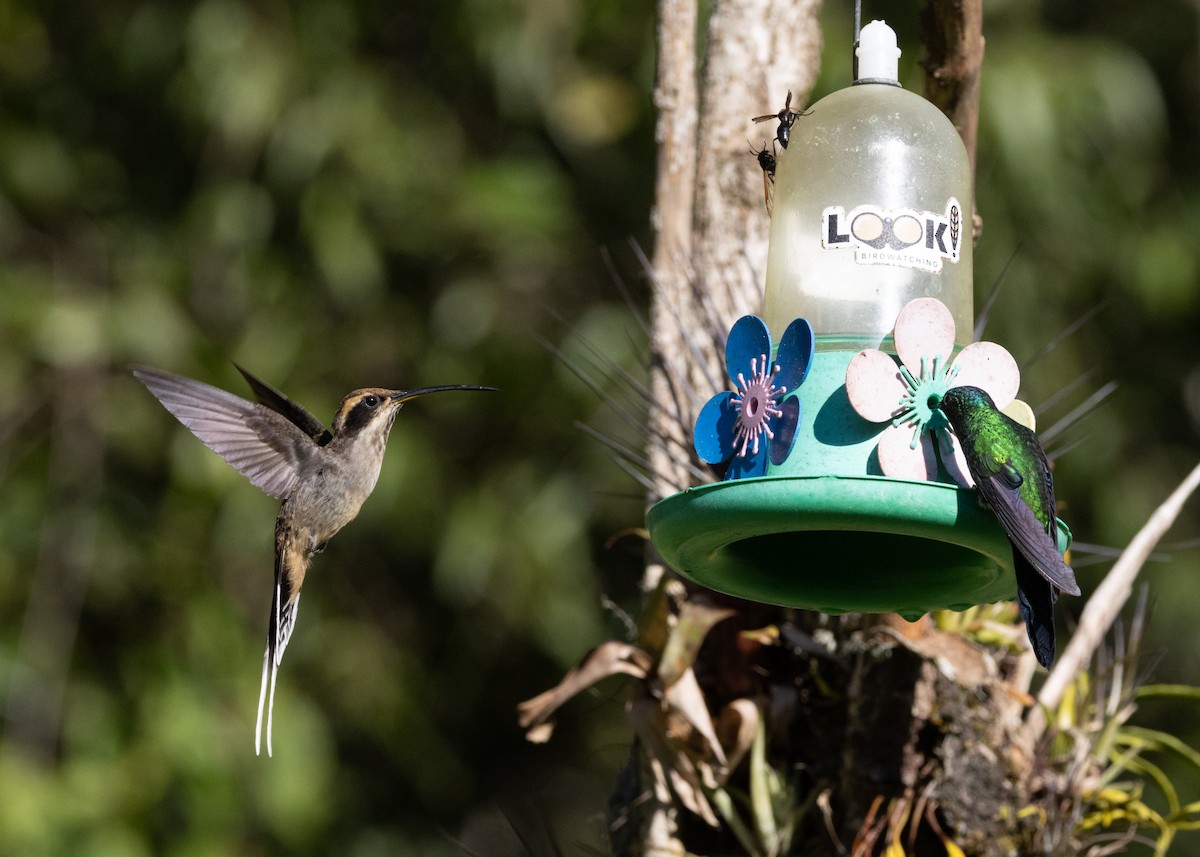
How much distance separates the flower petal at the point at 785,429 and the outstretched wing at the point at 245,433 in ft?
3.91

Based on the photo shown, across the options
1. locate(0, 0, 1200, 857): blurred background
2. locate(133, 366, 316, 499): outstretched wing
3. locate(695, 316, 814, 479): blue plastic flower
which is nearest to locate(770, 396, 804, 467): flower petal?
locate(695, 316, 814, 479): blue plastic flower

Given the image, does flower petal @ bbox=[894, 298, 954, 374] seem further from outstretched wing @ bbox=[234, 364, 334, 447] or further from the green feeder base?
outstretched wing @ bbox=[234, 364, 334, 447]

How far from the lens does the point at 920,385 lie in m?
3.04

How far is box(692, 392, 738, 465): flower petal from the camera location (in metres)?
3.28

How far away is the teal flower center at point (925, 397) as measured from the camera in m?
3.03

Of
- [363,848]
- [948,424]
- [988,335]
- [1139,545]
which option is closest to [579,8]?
[988,335]

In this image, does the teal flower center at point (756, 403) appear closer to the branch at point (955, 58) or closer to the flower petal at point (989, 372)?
the flower petal at point (989, 372)

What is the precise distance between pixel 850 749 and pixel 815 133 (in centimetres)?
134

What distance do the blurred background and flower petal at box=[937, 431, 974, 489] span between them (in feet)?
13.9

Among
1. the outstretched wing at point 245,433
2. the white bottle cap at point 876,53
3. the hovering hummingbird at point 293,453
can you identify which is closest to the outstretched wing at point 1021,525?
the white bottle cap at point 876,53

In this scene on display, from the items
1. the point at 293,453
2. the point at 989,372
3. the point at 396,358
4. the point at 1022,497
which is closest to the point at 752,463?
the point at 989,372

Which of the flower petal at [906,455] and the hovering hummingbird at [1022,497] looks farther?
the flower petal at [906,455]

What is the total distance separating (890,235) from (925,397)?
39 centimetres

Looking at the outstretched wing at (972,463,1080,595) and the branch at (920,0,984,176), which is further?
the branch at (920,0,984,176)
